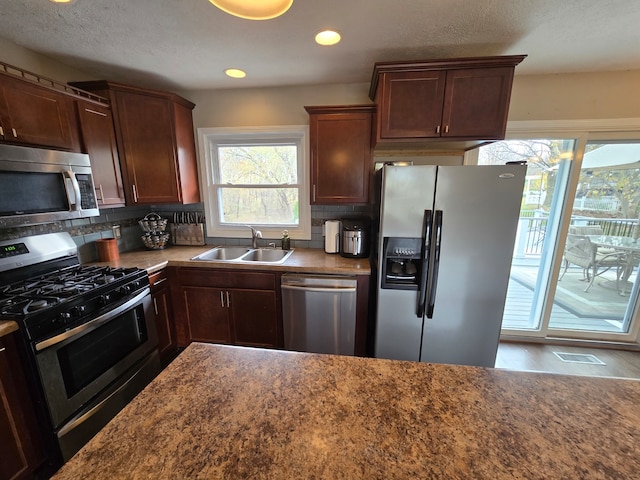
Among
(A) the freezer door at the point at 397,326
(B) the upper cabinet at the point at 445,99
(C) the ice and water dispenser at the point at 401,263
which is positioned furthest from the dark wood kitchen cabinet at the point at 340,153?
(A) the freezer door at the point at 397,326

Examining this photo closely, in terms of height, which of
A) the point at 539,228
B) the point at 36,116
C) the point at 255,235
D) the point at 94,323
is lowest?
the point at 94,323

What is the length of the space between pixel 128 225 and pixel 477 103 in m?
3.26

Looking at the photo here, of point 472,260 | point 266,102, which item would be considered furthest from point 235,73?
point 472,260

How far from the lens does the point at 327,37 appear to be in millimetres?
1660

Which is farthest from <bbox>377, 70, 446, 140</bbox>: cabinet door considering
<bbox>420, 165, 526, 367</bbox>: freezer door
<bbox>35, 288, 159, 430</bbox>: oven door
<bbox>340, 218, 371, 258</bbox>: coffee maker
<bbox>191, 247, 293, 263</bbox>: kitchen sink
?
<bbox>35, 288, 159, 430</bbox>: oven door

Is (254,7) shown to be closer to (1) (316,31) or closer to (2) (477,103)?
(1) (316,31)

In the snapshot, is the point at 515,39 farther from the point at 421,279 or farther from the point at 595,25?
the point at 421,279

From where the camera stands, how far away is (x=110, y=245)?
88.0 inches

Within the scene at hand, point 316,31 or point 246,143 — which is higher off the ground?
point 316,31

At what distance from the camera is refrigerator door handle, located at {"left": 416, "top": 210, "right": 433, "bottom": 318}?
5.98ft

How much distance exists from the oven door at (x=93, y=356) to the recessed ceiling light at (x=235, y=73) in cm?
187

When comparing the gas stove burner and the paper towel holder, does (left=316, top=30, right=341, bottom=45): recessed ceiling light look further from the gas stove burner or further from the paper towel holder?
the gas stove burner

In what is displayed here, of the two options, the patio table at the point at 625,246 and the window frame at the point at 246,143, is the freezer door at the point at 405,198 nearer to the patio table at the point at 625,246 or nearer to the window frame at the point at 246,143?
the window frame at the point at 246,143

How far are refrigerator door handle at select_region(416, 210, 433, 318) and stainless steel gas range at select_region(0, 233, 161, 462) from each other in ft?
6.75
